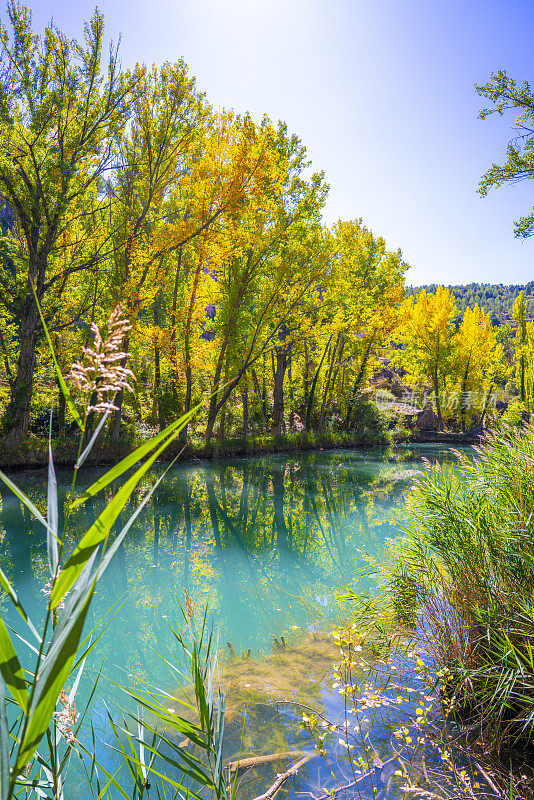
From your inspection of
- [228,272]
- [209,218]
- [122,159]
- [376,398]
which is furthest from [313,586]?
[376,398]

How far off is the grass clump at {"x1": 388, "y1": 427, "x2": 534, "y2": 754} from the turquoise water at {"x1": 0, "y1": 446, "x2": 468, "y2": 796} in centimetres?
55

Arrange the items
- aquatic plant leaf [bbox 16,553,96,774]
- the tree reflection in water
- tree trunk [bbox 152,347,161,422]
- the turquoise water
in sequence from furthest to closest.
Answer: tree trunk [bbox 152,347,161,422] < the tree reflection in water < the turquoise water < aquatic plant leaf [bbox 16,553,96,774]

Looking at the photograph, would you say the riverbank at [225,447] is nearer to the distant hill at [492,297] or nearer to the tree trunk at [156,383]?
the tree trunk at [156,383]

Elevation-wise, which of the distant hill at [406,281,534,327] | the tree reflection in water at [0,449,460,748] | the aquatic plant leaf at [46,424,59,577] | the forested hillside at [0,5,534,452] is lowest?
the tree reflection in water at [0,449,460,748]

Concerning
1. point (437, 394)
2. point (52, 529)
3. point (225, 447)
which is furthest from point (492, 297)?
point (52, 529)

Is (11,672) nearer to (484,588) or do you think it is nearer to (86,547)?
(86,547)

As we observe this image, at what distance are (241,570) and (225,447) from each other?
8.65 m

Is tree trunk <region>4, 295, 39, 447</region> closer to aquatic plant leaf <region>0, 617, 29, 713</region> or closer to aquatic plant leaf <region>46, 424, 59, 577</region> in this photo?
aquatic plant leaf <region>46, 424, 59, 577</region>

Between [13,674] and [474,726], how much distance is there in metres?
2.81

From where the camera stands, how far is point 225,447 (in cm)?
1448

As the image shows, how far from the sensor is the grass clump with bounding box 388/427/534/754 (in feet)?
7.81

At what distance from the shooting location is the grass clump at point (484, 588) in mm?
2381

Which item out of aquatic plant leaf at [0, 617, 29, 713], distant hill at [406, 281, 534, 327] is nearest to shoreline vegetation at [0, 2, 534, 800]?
aquatic plant leaf at [0, 617, 29, 713]

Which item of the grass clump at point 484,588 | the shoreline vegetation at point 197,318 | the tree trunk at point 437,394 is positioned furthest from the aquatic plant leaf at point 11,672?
the tree trunk at point 437,394
